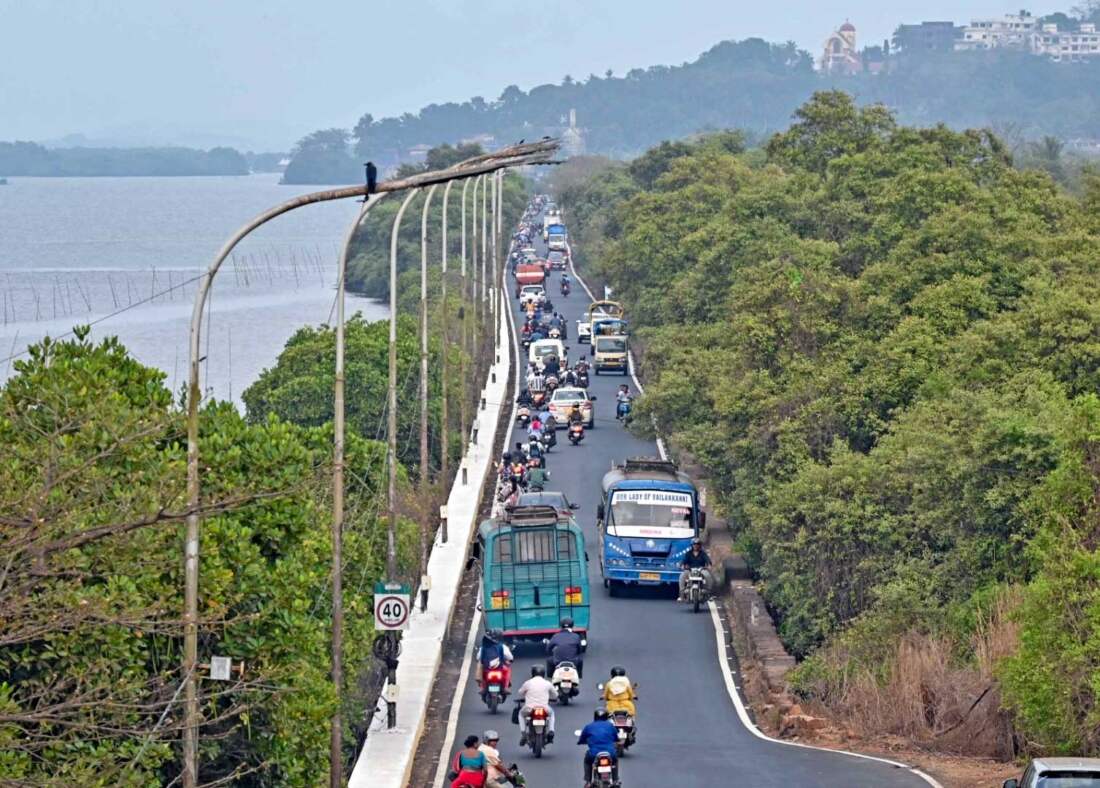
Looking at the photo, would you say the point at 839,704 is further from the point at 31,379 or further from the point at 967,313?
the point at 967,313

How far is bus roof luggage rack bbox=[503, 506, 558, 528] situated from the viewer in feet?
124

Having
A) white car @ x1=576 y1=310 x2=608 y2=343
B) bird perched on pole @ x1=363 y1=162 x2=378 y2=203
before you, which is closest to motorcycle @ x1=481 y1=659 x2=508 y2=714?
bird perched on pole @ x1=363 y1=162 x2=378 y2=203

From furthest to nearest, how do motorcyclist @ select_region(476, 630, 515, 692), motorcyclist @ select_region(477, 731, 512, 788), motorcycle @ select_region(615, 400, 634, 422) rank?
motorcycle @ select_region(615, 400, 634, 422) → motorcyclist @ select_region(476, 630, 515, 692) → motorcyclist @ select_region(477, 731, 512, 788)

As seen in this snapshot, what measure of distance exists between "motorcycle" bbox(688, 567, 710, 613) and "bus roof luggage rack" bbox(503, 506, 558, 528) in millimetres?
5483

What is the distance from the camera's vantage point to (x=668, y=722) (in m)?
33.0

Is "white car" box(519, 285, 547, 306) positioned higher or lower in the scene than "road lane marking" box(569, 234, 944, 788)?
lower

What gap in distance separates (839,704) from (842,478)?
8.71m

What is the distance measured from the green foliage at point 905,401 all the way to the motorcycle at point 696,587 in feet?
4.41

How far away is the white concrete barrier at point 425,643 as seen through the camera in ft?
92.4

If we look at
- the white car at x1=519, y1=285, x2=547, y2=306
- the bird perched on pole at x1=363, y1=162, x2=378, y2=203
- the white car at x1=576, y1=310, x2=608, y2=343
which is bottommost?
the white car at x1=519, y1=285, x2=547, y2=306

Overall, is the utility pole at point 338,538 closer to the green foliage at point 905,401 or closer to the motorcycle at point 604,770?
the motorcycle at point 604,770

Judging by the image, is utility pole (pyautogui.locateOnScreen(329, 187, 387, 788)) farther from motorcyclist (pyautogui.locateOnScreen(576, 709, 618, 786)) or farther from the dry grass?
the dry grass

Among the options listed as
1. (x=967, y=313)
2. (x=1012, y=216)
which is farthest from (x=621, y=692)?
(x=1012, y=216)

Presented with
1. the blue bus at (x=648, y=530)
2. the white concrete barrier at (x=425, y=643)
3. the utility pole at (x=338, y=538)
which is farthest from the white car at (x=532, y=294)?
the utility pole at (x=338, y=538)
